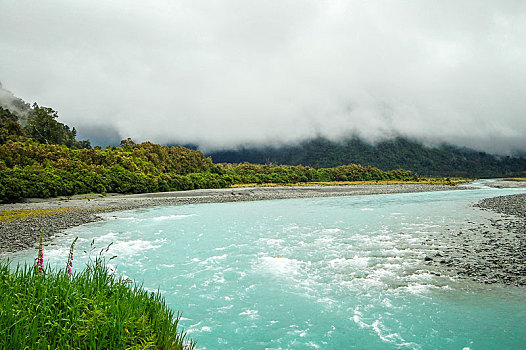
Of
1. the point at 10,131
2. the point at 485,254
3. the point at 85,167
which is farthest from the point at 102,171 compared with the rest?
the point at 485,254

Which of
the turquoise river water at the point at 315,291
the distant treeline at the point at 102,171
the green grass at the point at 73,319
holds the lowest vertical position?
the turquoise river water at the point at 315,291

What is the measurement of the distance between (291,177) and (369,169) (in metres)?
68.5

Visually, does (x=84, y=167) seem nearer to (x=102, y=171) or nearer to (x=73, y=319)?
(x=102, y=171)

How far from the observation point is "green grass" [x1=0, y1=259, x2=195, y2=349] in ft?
18.1

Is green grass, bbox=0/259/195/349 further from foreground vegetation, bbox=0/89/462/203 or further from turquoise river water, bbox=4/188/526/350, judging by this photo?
foreground vegetation, bbox=0/89/462/203

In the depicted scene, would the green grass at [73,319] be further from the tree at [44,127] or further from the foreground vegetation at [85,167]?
the tree at [44,127]

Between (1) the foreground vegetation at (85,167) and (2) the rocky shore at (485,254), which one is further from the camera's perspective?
(1) the foreground vegetation at (85,167)

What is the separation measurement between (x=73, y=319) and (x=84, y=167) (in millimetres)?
83493

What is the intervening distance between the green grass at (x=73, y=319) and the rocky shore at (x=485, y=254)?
15034 millimetres

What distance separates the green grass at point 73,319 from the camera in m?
5.53

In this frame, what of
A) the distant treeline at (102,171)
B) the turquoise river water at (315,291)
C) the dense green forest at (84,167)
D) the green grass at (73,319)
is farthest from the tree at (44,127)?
the green grass at (73,319)

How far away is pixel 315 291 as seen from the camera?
14.0m

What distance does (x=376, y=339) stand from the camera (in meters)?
9.97

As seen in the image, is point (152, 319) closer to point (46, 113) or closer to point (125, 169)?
point (125, 169)
